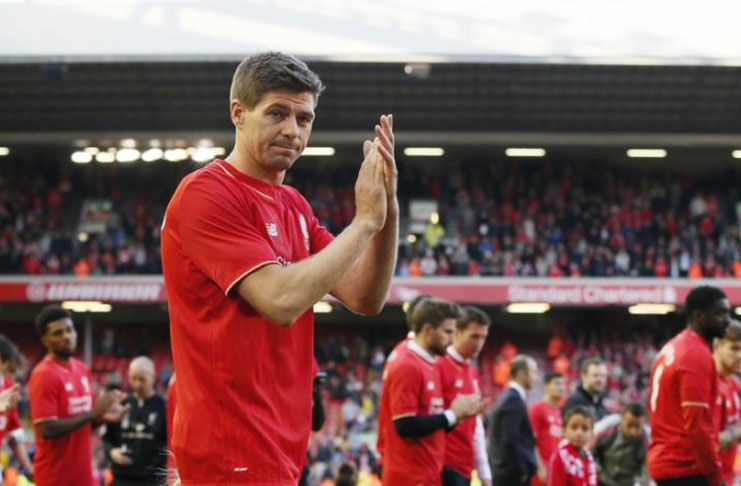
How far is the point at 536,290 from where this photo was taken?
94.2ft

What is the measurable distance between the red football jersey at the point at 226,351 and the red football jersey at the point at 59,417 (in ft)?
18.8

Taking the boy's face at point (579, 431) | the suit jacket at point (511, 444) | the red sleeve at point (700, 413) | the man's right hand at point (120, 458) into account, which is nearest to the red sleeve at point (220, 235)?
the red sleeve at point (700, 413)

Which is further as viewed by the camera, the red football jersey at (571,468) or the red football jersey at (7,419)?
the red football jersey at (7,419)

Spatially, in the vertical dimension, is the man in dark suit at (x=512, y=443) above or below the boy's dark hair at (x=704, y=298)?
below

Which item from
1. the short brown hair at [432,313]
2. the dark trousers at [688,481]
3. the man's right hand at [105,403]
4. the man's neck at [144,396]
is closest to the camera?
the dark trousers at [688,481]

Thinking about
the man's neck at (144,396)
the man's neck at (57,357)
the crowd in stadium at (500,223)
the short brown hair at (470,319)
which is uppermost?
the crowd in stadium at (500,223)

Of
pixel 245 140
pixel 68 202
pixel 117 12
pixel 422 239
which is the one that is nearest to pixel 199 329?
pixel 245 140

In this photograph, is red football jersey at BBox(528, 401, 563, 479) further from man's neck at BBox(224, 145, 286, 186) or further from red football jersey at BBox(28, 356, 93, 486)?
man's neck at BBox(224, 145, 286, 186)

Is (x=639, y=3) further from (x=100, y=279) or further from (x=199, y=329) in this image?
(x=199, y=329)

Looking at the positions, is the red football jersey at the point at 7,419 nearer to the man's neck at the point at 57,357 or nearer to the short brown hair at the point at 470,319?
the man's neck at the point at 57,357

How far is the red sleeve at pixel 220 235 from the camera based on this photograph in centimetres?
338

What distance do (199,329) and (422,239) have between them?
28006 mm

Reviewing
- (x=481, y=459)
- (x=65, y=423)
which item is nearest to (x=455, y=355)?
(x=481, y=459)

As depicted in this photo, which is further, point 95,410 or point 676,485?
point 95,410
